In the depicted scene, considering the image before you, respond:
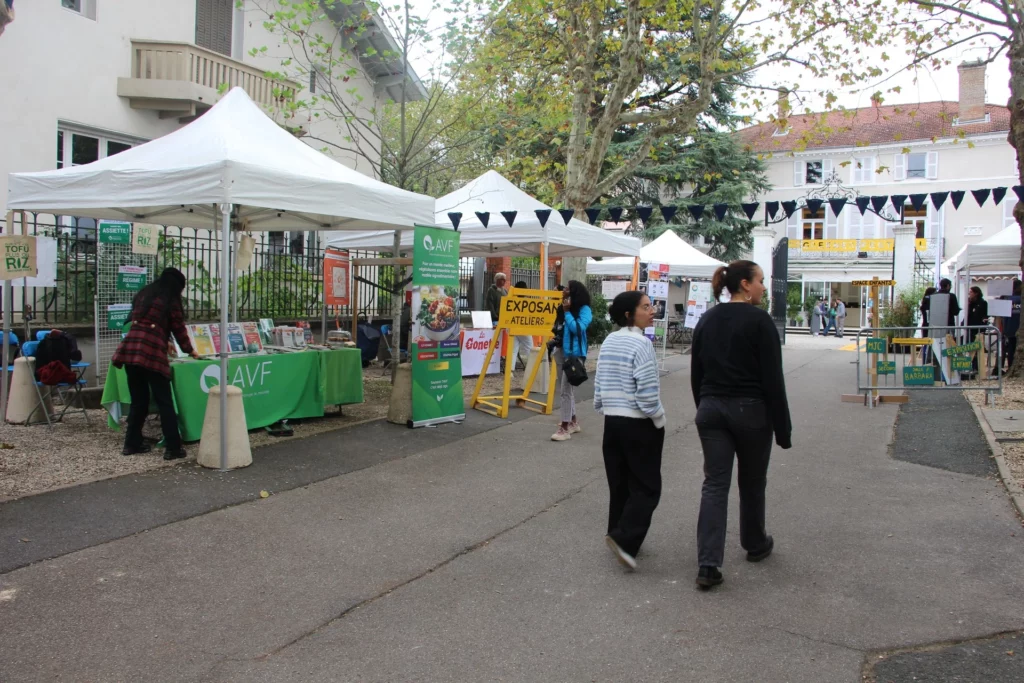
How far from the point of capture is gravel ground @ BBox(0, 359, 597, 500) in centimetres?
645

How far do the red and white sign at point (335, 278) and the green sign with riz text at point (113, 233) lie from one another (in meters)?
3.43

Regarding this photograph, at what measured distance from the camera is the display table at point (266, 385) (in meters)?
7.60

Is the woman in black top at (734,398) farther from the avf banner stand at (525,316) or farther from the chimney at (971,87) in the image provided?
the chimney at (971,87)

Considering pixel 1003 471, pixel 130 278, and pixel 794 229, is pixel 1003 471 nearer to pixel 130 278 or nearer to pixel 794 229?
pixel 130 278

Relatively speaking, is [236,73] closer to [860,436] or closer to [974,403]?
[860,436]

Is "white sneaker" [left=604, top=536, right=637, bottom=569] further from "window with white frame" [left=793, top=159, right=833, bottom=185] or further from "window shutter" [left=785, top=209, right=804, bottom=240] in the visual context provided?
"window with white frame" [left=793, top=159, right=833, bottom=185]

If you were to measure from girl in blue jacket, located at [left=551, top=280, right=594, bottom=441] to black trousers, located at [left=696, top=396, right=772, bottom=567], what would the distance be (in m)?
4.19

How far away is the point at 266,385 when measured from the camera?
845 centimetres

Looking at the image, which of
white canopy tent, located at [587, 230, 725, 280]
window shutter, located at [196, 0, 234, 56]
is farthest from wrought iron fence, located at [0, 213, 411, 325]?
white canopy tent, located at [587, 230, 725, 280]

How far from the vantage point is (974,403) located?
36.1ft

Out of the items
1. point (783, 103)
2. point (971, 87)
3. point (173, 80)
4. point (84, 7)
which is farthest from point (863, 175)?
point (84, 7)

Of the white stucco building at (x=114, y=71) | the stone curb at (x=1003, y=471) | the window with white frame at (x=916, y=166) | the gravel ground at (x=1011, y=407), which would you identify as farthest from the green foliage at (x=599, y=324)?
the window with white frame at (x=916, y=166)

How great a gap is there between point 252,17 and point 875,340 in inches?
568

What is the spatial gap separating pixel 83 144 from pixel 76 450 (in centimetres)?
872
